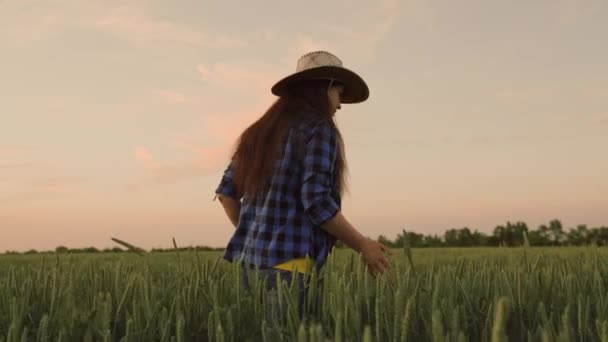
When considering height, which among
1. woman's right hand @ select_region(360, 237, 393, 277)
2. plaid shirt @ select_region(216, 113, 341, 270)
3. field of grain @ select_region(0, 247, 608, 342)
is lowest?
field of grain @ select_region(0, 247, 608, 342)

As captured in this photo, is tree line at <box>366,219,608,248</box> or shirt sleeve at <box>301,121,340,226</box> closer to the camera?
shirt sleeve at <box>301,121,340,226</box>

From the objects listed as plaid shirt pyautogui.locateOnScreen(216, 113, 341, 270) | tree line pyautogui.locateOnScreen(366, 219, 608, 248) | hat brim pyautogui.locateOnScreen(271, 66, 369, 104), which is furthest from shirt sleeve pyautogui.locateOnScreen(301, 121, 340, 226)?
tree line pyautogui.locateOnScreen(366, 219, 608, 248)

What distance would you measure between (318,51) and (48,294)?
1.53 m

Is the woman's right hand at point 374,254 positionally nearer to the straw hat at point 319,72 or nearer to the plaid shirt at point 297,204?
the plaid shirt at point 297,204

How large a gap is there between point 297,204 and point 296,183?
0.08 meters

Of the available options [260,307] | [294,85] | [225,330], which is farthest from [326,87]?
[225,330]

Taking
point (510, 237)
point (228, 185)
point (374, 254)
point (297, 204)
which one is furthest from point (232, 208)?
point (510, 237)

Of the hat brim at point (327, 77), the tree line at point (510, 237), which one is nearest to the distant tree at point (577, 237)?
the tree line at point (510, 237)

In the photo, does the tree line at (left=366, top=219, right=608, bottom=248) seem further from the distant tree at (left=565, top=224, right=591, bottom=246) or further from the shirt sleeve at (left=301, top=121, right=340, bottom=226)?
the shirt sleeve at (left=301, top=121, right=340, bottom=226)

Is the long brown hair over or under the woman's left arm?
over

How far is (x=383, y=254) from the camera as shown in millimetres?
2680

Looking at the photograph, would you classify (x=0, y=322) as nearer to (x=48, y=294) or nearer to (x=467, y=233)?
(x=48, y=294)

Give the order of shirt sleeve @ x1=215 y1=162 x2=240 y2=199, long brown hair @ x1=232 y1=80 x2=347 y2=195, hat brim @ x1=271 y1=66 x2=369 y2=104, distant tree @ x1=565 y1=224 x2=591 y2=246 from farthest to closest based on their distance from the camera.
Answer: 1. distant tree @ x1=565 y1=224 x2=591 y2=246
2. shirt sleeve @ x1=215 y1=162 x2=240 y2=199
3. hat brim @ x1=271 y1=66 x2=369 y2=104
4. long brown hair @ x1=232 y1=80 x2=347 y2=195

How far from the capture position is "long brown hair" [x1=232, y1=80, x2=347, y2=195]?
2848 mm
